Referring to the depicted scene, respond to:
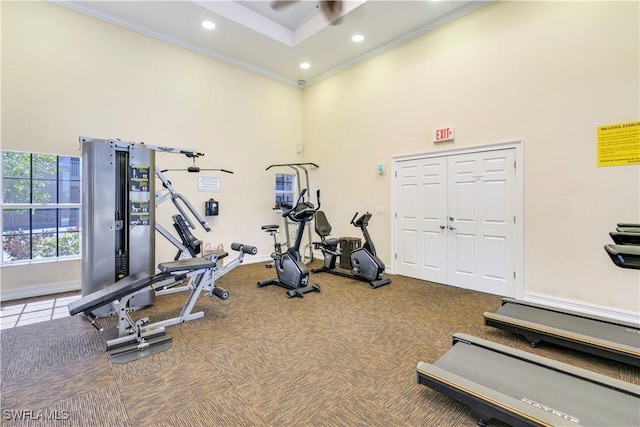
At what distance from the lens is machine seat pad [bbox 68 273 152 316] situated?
2484mm

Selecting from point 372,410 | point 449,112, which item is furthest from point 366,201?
point 372,410

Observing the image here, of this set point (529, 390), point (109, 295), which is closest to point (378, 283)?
point (529, 390)

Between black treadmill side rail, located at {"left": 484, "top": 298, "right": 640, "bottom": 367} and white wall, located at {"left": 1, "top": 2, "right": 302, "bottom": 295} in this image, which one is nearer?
black treadmill side rail, located at {"left": 484, "top": 298, "right": 640, "bottom": 367}

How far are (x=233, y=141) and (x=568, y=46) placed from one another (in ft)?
18.0

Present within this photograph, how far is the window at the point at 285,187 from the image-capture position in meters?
6.89

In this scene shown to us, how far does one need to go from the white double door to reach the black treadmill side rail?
47.3 inches

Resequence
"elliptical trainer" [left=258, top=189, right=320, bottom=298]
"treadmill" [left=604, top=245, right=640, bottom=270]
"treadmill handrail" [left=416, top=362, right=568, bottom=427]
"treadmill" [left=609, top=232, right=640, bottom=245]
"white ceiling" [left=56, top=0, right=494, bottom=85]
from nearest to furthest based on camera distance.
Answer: "treadmill handrail" [left=416, top=362, right=568, bottom=427], "treadmill" [left=604, top=245, right=640, bottom=270], "treadmill" [left=609, top=232, right=640, bottom=245], "elliptical trainer" [left=258, top=189, right=320, bottom=298], "white ceiling" [left=56, top=0, right=494, bottom=85]

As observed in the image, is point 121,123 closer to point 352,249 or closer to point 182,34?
point 182,34

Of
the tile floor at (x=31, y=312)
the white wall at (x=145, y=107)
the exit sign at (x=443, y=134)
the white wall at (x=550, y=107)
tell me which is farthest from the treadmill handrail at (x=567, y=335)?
the tile floor at (x=31, y=312)

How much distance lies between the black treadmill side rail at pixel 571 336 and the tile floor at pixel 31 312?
16.1ft

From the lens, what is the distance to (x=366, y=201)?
19.5 feet

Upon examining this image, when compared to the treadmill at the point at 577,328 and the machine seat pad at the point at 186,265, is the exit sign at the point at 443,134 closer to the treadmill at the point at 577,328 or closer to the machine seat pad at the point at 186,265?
the treadmill at the point at 577,328

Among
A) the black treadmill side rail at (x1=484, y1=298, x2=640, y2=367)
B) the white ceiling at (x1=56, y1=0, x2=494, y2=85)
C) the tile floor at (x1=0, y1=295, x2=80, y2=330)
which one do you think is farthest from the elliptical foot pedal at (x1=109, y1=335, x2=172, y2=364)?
the white ceiling at (x1=56, y1=0, x2=494, y2=85)

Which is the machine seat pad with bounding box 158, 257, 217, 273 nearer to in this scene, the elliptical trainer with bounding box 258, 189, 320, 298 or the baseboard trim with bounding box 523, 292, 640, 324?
the elliptical trainer with bounding box 258, 189, 320, 298
